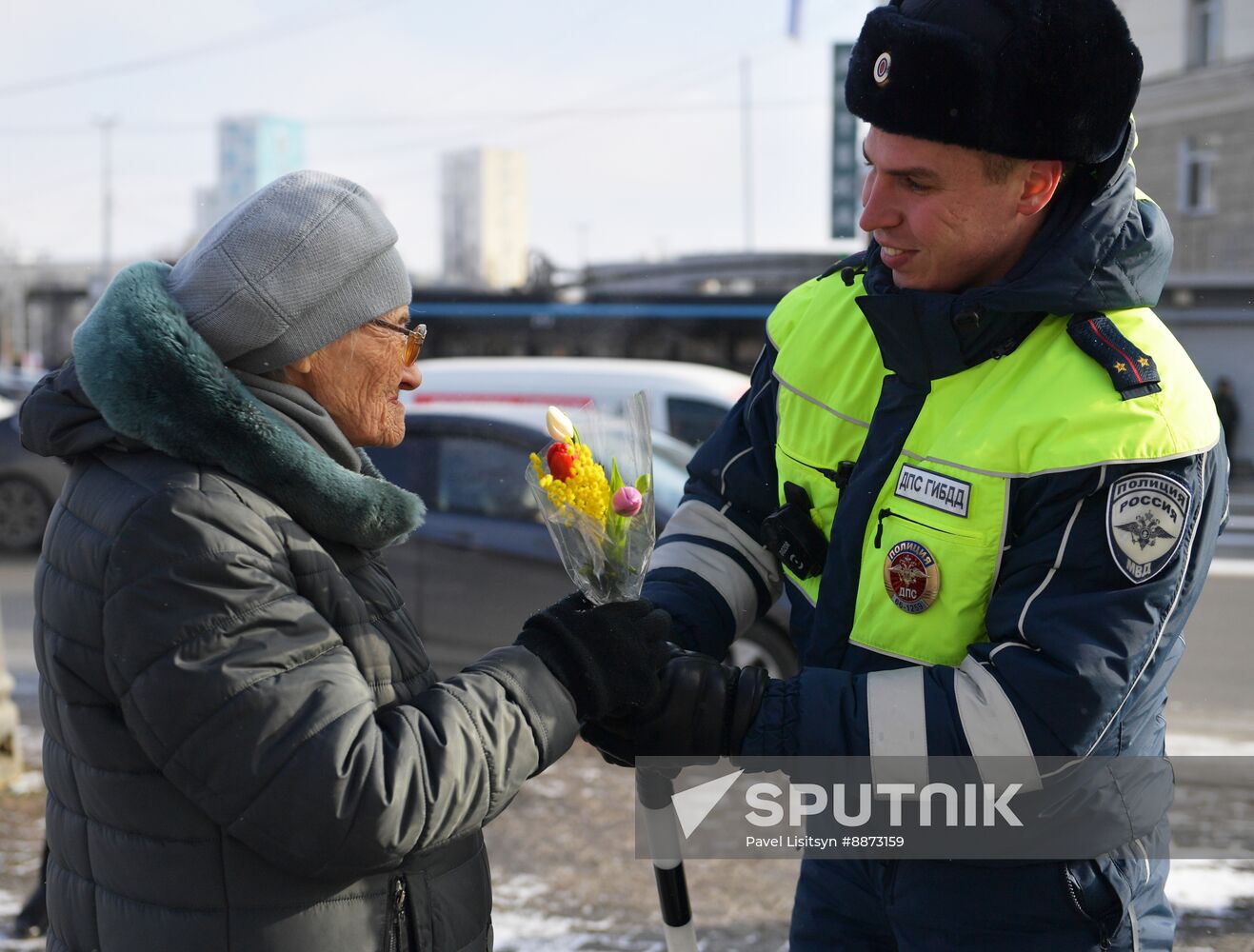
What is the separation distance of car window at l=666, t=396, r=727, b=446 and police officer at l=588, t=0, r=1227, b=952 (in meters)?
6.26

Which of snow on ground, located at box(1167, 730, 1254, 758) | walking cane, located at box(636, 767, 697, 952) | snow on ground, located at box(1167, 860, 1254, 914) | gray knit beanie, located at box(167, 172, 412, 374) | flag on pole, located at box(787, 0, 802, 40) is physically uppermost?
flag on pole, located at box(787, 0, 802, 40)

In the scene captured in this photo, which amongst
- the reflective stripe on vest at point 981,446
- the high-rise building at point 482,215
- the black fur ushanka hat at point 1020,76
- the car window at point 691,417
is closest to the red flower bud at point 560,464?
the reflective stripe on vest at point 981,446

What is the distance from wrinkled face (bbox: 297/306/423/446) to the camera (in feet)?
6.00

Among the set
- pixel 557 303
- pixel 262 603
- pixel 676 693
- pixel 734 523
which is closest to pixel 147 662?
pixel 262 603

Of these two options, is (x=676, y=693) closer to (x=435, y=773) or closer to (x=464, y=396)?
(x=435, y=773)

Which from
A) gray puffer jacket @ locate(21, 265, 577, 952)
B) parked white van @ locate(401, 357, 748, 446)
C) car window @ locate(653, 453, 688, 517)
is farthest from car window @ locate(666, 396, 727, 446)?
gray puffer jacket @ locate(21, 265, 577, 952)

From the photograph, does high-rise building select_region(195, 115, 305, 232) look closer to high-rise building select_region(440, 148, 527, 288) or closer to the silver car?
high-rise building select_region(440, 148, 527, 288)

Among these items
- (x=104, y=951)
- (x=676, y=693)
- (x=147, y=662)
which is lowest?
(x=104, y=951)

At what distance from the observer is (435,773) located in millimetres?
1577

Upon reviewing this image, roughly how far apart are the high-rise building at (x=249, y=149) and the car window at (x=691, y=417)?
2425cm

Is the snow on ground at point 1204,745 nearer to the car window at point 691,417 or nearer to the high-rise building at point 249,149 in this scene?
the car window at point 691,417

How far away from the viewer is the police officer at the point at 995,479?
173cm

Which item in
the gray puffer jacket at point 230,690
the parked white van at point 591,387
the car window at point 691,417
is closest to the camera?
the gray puffer jacket at point 230,690

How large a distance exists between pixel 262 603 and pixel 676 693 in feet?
2.24
